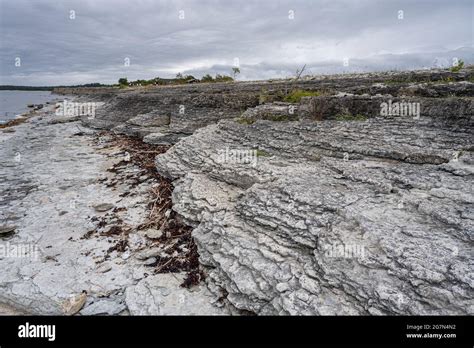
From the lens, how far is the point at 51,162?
1775cm

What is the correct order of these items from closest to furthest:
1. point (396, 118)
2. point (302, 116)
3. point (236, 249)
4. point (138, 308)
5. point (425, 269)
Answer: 1. point (425, 269)
2. point (138, 308)
3. point (236, 249)
4. point (396, 118)
5. point (302, 116)

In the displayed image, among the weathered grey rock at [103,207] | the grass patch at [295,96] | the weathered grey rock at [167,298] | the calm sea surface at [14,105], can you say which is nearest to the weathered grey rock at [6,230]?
the weathered grey rock at [103,207]

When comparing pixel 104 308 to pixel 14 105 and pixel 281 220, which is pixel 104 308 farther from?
pixel 14 105

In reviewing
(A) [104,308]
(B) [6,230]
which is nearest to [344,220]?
(A) [104,308]

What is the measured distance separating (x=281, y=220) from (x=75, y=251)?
5667 millimetres

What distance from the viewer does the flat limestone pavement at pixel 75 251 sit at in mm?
6930

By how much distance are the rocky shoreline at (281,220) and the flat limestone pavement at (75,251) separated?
5 cm

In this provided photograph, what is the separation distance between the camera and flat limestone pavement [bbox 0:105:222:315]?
6930mm

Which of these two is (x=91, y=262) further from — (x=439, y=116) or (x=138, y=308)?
(x=439, y=116)

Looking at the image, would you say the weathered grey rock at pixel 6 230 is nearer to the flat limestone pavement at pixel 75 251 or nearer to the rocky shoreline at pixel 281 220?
the flat limestone pavement at pixel 75 251

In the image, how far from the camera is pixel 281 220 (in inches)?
291

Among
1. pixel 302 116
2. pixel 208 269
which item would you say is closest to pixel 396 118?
pixel 302 116

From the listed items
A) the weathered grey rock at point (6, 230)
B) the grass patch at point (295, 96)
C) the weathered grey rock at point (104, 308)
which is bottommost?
the weathered grey rock at point (104, 308)

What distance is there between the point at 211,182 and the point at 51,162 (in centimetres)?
1163
